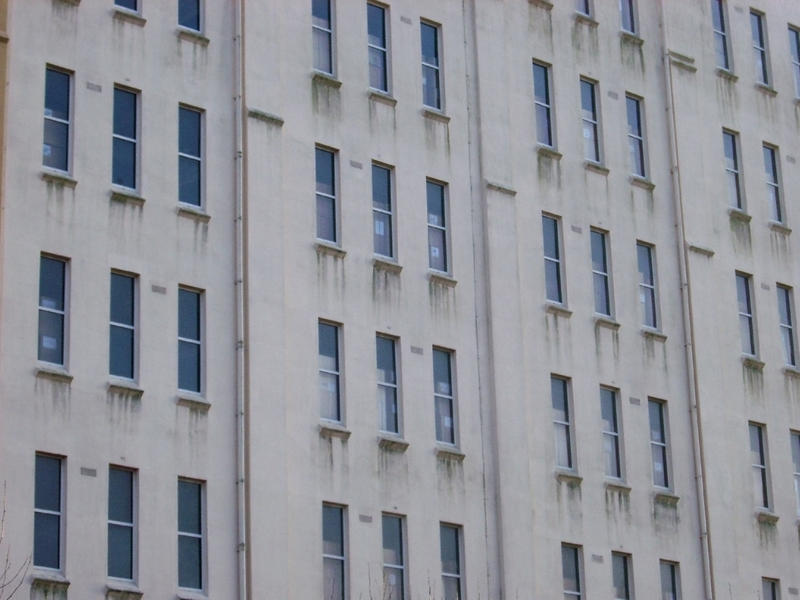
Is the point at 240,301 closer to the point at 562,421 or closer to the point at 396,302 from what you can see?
the point at 396,302

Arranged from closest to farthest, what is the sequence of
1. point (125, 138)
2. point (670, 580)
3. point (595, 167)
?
point (125, 138)
point (670, 580)
point (595, 167)

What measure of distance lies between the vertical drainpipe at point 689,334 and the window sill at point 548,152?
4461mm

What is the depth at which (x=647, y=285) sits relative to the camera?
175 ft

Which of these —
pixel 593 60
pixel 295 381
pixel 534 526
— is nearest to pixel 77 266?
pixel 295 381

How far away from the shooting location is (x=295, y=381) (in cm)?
4416

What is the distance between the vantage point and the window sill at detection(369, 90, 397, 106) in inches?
1890

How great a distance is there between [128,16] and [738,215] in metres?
19.5

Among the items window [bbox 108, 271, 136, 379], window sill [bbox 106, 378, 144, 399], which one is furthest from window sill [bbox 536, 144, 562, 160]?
window sill [bbox 106, 378, 144, 399]

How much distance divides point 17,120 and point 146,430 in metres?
6.64

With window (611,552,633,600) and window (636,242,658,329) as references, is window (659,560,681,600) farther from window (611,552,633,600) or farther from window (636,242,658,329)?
window (636,242,658,329)

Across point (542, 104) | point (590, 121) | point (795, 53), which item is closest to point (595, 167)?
point (590, 121)

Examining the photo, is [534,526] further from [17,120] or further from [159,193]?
[17,120]

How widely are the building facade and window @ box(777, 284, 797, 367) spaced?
107 millimetres

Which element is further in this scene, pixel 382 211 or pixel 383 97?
pixel 383 97
